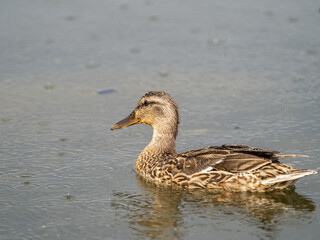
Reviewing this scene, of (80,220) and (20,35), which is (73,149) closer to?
(80,220)

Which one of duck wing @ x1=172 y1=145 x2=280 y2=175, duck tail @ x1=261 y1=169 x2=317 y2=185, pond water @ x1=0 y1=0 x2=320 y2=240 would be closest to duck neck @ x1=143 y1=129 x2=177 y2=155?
pond water @ x1=0 y1=0 x2=320 y2=240

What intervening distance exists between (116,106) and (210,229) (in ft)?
11.7

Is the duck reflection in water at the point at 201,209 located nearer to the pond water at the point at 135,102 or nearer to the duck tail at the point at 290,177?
the pond water at the point at 135,102

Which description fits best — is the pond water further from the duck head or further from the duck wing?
the duck head

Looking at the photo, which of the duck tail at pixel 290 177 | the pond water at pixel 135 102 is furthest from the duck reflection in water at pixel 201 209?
the duck tail at pixel 290 177

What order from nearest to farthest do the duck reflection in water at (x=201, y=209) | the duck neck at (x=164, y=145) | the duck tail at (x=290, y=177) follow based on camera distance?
1. the duck reflection in water at (x=201, y=209)
2. the duck tail at (x=290, y=177)
3. the duck neck at (x=164, y=145)

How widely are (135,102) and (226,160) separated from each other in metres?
2.63

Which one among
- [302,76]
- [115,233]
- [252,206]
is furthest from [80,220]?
[302,76]

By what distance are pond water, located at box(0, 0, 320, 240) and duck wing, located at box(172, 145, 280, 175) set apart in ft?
0.93

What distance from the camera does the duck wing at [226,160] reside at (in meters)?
5.93

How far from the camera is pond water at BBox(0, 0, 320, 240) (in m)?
5.34

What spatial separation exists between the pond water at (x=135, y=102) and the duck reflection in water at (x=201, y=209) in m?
0.02

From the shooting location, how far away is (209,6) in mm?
12344

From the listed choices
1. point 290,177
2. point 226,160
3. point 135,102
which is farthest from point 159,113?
point 290,177
